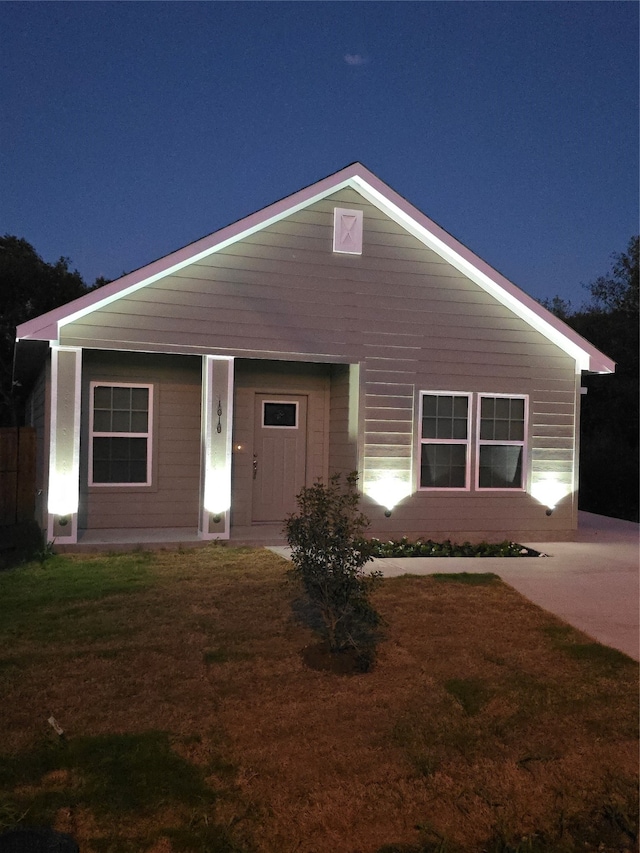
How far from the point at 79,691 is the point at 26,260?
80.1 feet

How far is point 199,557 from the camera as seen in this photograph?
9.48 meters

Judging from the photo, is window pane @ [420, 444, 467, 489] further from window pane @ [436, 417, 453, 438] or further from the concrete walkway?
the concrete walkway

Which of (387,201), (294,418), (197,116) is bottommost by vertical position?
(294,418)

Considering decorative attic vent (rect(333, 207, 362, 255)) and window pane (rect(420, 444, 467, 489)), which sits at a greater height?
decorative attic vent (rect(333, 207, 362, 255))

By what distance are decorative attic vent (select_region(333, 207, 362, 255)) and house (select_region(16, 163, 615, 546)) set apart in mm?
31

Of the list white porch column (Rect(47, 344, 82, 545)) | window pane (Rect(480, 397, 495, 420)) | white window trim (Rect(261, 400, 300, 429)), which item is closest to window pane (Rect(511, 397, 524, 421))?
window pane (Rect(480, 397, 495, 420))

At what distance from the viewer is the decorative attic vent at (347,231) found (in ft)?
35.2

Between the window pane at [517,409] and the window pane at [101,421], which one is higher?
the window pane at [517,409]

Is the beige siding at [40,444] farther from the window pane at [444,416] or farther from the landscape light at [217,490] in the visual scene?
the window pane at [444,416]

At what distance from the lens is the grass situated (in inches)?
130

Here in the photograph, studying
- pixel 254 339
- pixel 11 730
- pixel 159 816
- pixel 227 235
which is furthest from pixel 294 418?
pixel 159 816

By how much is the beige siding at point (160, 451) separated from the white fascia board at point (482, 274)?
3797mm

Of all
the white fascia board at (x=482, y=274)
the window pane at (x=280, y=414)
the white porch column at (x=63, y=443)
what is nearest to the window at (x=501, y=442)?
the white fascia board at (x=482, y=274)

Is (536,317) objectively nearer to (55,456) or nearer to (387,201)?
(387,201)
